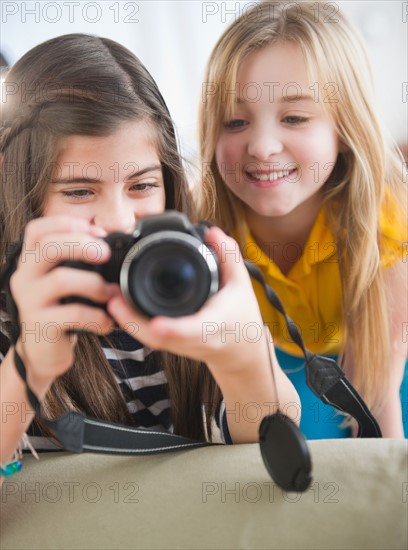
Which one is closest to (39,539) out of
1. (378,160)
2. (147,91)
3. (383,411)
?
(147,91)

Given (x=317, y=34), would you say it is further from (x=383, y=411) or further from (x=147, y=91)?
(x=383, y=411)

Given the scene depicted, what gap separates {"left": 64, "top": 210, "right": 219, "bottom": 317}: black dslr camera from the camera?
0.55 metres

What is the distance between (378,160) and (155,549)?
73 centimetres

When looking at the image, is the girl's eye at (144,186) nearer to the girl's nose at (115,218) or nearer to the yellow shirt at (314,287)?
the girl's nose at (115,218)

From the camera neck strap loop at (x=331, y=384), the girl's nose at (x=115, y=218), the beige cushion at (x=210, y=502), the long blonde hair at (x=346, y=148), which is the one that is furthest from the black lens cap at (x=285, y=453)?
the long blonde hair at (x=346, y=148)

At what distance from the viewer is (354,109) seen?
109cm

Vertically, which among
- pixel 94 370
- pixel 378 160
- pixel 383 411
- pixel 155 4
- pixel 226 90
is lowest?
pixel 383 411

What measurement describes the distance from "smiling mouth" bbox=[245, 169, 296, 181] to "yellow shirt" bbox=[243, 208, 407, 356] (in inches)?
4.0

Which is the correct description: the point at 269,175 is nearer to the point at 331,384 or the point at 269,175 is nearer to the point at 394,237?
the point at 394,237

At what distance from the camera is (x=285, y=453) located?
625 millimetres

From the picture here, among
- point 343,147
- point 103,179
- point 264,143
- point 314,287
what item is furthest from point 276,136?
point 103,179

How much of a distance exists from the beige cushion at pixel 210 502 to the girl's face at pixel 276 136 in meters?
0.49

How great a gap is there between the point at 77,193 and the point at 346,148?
0.54 meters

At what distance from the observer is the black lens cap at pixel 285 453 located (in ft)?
2.00
